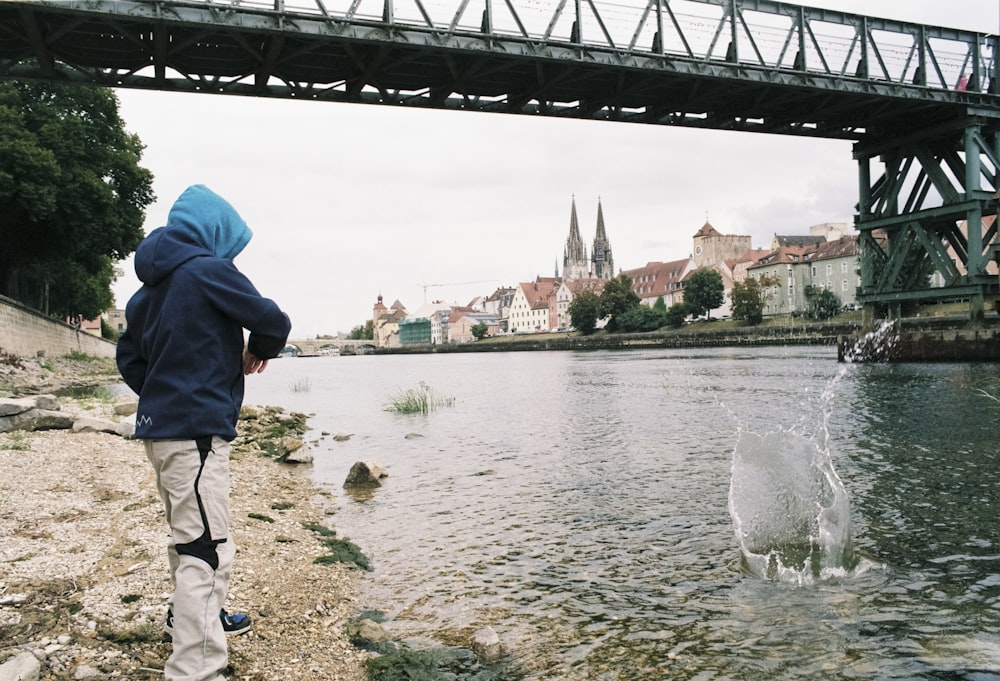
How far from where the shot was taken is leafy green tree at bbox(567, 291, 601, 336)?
132 meters

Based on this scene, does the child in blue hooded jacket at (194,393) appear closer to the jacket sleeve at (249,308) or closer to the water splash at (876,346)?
the jacket sleeve at (249,308)

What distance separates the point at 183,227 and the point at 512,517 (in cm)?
658

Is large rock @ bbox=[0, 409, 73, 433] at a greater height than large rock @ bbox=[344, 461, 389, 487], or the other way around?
large rock @ bbox=[0, 409, 73, 433]

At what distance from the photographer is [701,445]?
48.3ft

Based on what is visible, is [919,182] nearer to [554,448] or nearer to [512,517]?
[554,448]

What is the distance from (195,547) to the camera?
136 inches

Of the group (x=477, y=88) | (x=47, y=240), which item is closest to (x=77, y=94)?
(x=47, y=240)

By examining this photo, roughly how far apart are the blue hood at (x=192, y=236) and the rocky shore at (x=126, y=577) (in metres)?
2.08

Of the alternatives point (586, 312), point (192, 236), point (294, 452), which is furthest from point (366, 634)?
point (586, 312)

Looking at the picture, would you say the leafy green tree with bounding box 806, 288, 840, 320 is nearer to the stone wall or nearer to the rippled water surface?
the stone wall

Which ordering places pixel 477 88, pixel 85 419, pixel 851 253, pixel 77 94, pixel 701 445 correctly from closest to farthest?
pixel 85 419, pixel 701 445, pixel 477 88, pixel 77 94, pixel 851 253

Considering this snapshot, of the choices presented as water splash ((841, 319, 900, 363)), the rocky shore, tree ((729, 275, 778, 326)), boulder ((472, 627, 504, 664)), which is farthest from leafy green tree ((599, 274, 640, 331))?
boulder ((472, 627, 504, 664))

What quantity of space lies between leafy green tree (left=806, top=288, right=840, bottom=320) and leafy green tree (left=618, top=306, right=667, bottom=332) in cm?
2198

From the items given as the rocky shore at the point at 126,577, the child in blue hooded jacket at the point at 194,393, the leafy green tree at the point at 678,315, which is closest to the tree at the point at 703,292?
the leafy green tree at the point at 678,315
